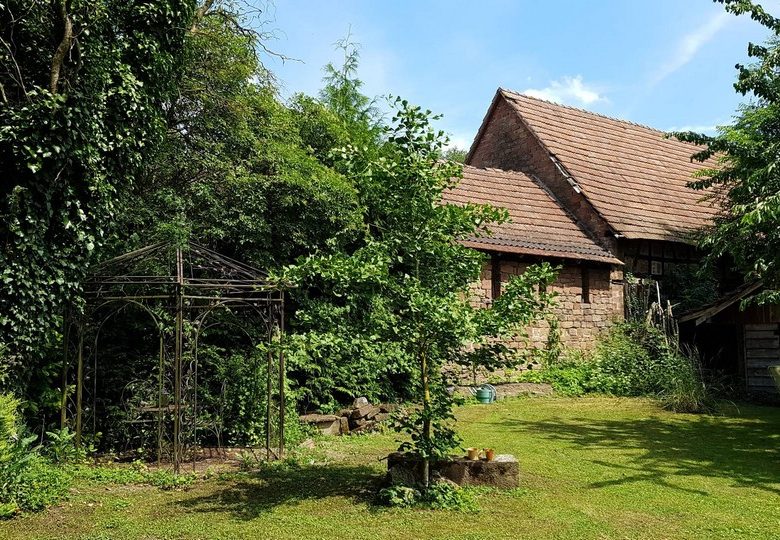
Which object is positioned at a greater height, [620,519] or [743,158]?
→ [743,158]

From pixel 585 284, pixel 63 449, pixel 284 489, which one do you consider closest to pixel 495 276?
pixel 585 284

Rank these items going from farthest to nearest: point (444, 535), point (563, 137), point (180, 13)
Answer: point (563, 137) → point (180, 13) → point (444, 535)

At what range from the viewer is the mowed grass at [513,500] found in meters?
5.62

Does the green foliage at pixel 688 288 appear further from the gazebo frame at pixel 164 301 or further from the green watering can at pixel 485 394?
the gazebo frame at pixel 164 301

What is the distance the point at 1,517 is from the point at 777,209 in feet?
30.8

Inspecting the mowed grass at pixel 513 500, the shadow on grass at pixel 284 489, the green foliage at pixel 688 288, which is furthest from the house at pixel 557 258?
the shadow on grass at pixel 284 489

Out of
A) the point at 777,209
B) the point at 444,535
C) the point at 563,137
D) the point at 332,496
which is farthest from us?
the point at 563,137

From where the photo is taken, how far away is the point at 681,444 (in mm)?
9484

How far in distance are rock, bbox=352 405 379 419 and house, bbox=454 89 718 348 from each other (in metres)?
4.43

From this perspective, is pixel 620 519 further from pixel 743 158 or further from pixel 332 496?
pixel 743 158

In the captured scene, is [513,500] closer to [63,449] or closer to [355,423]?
[355,423]

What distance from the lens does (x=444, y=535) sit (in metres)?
5.44

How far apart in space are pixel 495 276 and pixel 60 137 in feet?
33.9

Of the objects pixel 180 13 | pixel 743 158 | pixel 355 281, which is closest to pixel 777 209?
pixel 743 158
